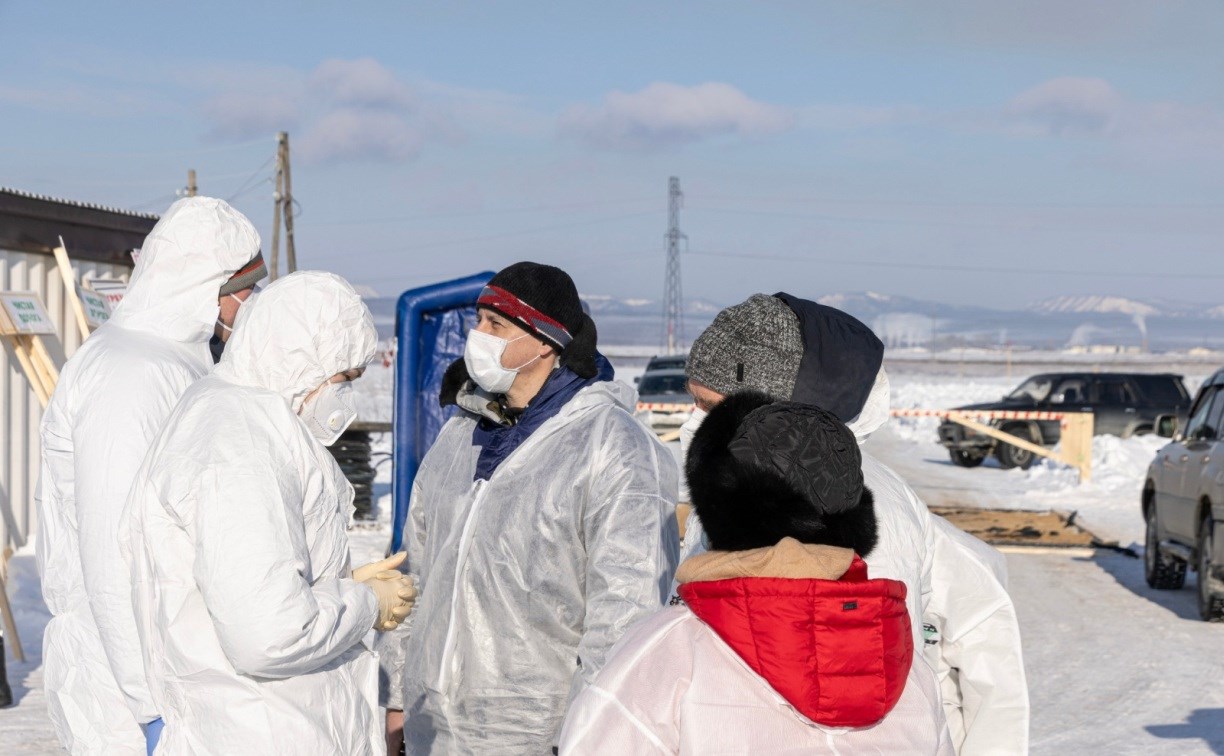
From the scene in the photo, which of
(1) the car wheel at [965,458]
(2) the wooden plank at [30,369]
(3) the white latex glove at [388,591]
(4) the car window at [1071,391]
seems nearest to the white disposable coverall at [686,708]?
(3) the white latex glove at [388,591]

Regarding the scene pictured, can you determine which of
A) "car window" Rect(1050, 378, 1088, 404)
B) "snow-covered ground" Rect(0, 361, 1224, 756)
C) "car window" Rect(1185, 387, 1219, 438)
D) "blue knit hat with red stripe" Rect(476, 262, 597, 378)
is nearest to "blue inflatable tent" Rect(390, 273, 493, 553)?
"snow-covered ground" Rect(0, 361, 1224, 756)

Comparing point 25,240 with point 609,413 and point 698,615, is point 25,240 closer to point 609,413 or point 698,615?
point 609,413

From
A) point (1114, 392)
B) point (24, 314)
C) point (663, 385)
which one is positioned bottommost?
point (1114, 392)

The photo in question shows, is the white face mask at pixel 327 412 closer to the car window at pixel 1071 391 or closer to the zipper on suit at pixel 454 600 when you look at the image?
the zipper on suit at pixel 454 600

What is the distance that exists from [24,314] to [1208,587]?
8494 millimetres

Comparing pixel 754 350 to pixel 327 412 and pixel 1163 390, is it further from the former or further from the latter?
pixel 1163 390

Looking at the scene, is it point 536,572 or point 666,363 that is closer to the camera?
point 536,572

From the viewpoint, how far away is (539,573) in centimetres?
329

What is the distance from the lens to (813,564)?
2.03 metres

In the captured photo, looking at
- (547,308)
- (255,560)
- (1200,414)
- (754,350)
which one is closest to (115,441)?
(255,560)

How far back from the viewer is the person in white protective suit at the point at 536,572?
3.21 m

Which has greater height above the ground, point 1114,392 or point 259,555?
point 259,555

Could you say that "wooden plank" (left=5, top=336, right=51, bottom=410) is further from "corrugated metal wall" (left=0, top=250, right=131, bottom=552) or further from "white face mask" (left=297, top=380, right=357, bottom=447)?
"white face mask" (left=297, top=380, right=357, bottom=447)

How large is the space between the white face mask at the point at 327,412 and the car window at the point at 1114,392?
2437cm
